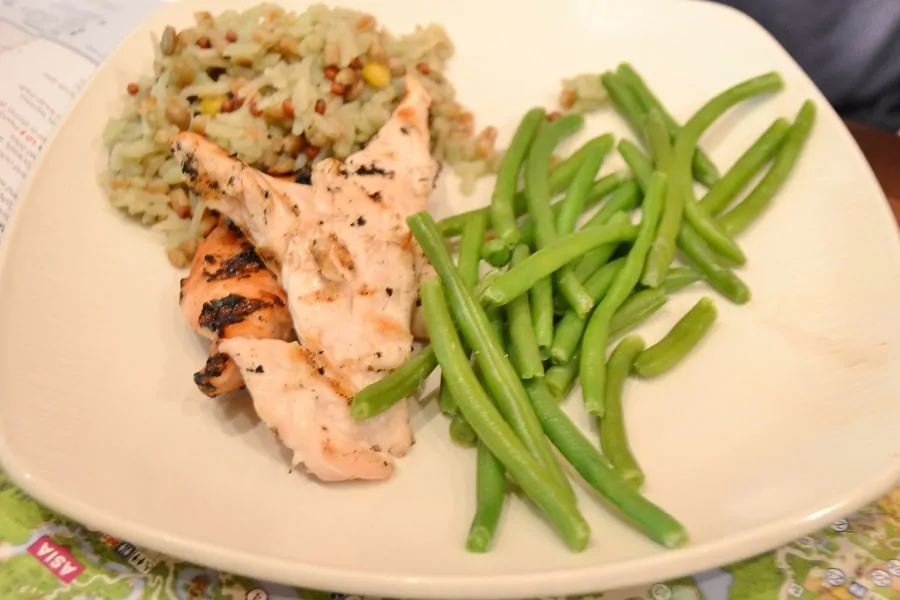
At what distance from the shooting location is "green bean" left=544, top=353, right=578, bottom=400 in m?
2.09

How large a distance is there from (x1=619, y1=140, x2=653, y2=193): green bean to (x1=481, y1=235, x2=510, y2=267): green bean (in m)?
0.55

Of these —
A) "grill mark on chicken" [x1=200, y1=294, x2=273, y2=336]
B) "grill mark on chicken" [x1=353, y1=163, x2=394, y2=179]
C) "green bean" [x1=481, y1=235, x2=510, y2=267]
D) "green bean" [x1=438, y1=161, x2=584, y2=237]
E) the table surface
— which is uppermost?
"grill mark on chicken" [x1=353, y1=163, x2=394, y2=179]

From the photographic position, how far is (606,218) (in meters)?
2.53

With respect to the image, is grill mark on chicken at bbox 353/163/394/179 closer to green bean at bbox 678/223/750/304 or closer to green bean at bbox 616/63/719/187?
green bean at bbox 678/223/750/304

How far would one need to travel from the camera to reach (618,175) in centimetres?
269

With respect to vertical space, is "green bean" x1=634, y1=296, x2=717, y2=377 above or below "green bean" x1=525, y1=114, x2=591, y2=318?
below

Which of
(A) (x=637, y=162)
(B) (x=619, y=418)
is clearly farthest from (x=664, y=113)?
(B) (x=619, y=418)

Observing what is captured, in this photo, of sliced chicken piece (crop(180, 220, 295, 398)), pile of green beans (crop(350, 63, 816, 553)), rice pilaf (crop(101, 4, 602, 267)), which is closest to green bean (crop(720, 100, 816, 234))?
pile of green beans (crop(350, 63, 816, 553))

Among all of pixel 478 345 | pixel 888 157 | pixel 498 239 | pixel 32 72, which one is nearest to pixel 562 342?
pixel 478 345

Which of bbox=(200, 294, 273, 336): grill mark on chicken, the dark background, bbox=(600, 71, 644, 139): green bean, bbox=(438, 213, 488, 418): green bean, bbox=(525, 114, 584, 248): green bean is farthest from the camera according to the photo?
the dark background

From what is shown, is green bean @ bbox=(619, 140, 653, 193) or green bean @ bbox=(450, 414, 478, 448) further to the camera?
green bean @ bbox=(619, 140, 653, 193)

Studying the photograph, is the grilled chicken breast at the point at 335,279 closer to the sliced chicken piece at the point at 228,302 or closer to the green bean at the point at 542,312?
the sliced chicken piece at the point at 228,302

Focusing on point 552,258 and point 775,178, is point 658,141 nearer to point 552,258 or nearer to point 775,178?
point 775,178

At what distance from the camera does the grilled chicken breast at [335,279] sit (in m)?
1.91
